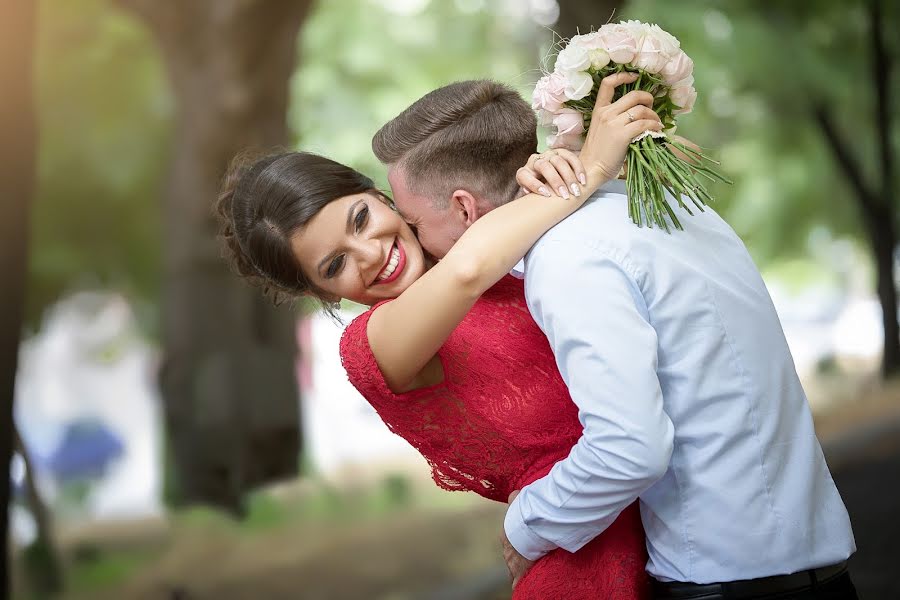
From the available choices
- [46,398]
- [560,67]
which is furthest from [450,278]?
[46,398]

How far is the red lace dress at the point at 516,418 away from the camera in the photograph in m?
1.58

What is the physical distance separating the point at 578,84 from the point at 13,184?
9.17 ft

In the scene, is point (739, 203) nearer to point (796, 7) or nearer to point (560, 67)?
point (796, 7)

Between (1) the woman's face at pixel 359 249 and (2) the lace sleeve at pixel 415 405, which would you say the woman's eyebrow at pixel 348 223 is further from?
(2) the lace sleeve at pixel 415 405

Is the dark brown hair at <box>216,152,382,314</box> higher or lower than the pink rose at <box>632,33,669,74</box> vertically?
lower

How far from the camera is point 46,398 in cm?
1755

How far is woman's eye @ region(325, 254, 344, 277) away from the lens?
1.73m

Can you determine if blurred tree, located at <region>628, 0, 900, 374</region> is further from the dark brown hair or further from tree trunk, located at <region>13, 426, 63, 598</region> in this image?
the dark brown hair

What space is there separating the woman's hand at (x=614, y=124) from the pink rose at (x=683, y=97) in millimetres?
96

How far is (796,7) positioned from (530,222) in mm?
8132

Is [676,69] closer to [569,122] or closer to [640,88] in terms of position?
[640,88]

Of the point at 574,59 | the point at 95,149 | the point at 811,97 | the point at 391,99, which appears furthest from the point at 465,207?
the point at 391,99

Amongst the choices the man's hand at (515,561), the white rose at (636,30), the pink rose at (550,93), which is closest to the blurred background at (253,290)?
the pink rose at (550,93)

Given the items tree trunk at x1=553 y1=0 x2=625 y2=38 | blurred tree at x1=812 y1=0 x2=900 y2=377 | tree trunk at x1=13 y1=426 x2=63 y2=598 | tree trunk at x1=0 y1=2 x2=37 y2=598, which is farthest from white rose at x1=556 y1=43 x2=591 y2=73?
blurred tree at x1=812 y1=0 x2=900 y2=377
